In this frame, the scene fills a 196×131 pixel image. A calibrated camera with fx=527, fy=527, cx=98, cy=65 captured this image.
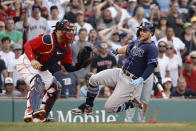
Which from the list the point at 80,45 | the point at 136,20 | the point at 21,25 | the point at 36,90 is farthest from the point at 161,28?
the point at 36,90

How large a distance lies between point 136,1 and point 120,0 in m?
0.53

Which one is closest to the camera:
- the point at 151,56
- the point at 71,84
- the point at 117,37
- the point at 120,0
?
the point at 151,56

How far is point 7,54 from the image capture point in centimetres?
1417

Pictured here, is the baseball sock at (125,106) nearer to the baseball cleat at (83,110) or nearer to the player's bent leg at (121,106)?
the player's bent leg at (121,106)

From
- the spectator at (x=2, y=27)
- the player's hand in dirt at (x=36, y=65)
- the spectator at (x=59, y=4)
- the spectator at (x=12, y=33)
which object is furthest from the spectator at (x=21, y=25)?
the player's hand in dirt at (x=36, y=65)

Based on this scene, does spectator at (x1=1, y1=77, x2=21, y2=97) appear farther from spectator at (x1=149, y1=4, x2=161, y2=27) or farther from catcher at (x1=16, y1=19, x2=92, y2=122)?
spectator at (x1=149, y1=4, x2=161, y2=27)

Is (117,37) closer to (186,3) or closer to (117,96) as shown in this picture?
(186,3)

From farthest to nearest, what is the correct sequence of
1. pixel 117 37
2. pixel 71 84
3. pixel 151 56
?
pixel 117 37 < pixel 71 84 < pixel 151 56

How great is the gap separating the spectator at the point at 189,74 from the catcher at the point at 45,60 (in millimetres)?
4982

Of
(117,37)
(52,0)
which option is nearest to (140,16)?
(117,37)

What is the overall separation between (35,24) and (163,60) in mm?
3813

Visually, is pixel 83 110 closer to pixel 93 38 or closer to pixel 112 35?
pixel 93 38

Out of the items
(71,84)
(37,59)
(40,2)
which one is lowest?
(71,84)

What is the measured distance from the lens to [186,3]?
1814 cm
